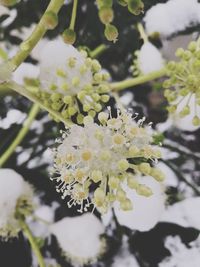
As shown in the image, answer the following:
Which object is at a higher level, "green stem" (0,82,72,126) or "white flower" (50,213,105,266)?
"green stem" (0,82,72,126)

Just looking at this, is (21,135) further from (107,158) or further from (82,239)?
(107,158)

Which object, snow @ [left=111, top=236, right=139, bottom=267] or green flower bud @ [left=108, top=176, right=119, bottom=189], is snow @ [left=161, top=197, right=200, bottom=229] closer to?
snow @ [left=111, top=236, right=139, bottom=267]

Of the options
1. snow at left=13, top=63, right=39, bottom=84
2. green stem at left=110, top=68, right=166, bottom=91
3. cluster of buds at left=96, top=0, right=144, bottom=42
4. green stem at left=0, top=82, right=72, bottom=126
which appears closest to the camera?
cluster of buds at left=96, top=0, right=144, bottom=42

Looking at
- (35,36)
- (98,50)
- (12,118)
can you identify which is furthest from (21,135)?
(35,36)

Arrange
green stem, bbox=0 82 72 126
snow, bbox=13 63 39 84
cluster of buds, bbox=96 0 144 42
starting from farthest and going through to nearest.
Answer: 1. snow, bbox=13 63 39 84
2. green stem, bbox=0 82 72 126
3. cluster of buds, bbox=96 0 144 42

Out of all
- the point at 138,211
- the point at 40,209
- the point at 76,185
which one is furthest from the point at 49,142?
the point at 76,185

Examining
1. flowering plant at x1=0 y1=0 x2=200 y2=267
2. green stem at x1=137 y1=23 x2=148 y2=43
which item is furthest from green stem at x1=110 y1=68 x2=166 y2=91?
green stem at x1=137 y1=23 x2=148 y2=43
